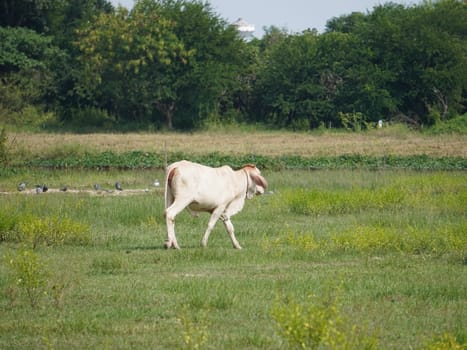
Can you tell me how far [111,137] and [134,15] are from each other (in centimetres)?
1120

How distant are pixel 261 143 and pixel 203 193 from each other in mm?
25387

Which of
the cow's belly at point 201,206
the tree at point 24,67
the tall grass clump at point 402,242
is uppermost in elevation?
the tree at point 24,67

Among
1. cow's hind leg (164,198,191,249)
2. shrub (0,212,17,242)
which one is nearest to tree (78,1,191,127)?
shrub (0,212,17,242)

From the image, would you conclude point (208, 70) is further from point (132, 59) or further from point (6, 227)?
point (6, 227)

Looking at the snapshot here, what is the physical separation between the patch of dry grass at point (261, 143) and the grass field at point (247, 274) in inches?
471

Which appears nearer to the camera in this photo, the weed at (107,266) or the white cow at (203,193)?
the weed at (107,266)

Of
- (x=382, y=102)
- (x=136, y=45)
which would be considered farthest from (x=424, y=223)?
(x=136, y=45)

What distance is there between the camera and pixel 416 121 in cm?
4838

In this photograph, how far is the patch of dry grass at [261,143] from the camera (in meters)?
33.6

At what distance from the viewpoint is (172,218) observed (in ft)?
48.2

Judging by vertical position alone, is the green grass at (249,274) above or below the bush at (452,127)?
below

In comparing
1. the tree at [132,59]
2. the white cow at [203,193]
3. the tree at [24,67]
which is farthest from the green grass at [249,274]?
the tree at [24,67]

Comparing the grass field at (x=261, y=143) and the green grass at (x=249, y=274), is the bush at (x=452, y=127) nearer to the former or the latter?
the grass field at (x=261, y=143)

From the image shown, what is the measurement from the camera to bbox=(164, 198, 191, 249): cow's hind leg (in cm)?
1455
